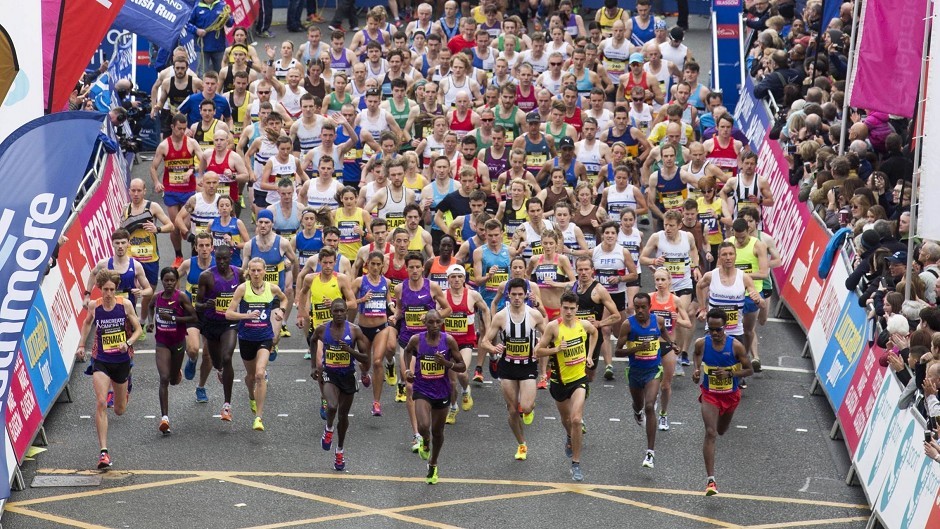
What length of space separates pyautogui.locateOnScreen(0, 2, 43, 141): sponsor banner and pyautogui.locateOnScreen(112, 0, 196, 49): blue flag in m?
6.96

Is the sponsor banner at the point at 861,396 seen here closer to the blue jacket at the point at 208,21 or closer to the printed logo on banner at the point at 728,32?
the printed logo on banner at the point at 728,32

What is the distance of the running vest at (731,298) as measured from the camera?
1898 cm

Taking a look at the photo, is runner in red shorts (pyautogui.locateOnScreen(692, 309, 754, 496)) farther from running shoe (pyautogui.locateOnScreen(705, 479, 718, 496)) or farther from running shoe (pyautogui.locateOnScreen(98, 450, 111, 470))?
running shoe (pyautogui.locateOnScreen(98, 450, 111, 470))

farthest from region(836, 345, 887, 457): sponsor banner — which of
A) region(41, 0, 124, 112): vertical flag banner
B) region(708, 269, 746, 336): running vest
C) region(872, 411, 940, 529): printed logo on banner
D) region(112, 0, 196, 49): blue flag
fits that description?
region(112, 0, 196, 49): blue flag

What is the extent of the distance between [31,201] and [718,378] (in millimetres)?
6954

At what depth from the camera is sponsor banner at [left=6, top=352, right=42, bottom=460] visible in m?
16.6

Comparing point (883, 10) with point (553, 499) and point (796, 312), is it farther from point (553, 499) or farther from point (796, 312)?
point (553, 499)

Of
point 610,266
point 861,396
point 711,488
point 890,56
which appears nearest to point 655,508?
point 711,488

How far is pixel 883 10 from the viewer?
1942 cm

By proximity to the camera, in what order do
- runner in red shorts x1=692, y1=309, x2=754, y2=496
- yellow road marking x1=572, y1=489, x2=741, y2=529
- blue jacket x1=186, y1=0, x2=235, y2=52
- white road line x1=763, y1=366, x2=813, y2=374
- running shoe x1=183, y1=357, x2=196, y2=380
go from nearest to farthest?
yellow road marking x1=572, y1=489, x2=741, y2=529 → runner in red shorts x1=692, y1=309, x2=754, y2=496 → running shoe x1=183, y1=357, x2=196, y2=380 → white road line x1=763, y1=366, x2=813, y2=374 → blue jacket x1=186, y1=0, x2=235, y2=52

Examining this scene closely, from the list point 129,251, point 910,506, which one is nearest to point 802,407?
point 910,506

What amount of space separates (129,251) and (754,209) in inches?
288

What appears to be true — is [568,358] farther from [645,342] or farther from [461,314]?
[461,314]

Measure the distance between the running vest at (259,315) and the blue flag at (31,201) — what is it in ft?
18.6
